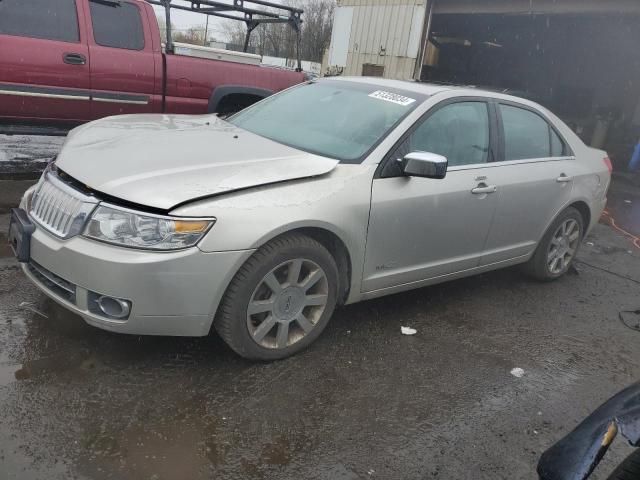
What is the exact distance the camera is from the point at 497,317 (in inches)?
167

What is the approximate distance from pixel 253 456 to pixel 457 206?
2126mm

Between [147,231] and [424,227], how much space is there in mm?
1769

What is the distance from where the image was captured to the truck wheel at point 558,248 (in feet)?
15.6

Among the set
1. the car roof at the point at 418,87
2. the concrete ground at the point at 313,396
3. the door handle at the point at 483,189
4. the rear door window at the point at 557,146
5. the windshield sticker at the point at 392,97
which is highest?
the car roof at the point at 418,87

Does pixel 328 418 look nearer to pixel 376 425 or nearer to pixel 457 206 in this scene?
pixel 376 425

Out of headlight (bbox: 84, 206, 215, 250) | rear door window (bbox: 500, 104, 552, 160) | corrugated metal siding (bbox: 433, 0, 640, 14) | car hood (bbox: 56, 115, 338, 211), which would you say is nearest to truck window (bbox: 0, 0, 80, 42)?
car hood (bbox: 56, 115, 338, 211)

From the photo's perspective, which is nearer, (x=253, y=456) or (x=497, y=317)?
(x=253, y=456)

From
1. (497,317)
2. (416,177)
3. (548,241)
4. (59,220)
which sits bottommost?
(497,317)

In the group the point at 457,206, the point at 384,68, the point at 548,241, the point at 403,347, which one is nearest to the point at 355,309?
the point at 403,347

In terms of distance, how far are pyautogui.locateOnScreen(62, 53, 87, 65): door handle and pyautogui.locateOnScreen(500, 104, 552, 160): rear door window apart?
4358 millimetres

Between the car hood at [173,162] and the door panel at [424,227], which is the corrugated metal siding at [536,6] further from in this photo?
the car hood at [173,162]

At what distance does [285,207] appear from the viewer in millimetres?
2887

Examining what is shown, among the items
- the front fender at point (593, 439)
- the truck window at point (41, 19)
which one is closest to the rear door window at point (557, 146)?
the front fender at point (593, 439)

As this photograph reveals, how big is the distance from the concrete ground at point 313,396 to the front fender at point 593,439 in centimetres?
85
